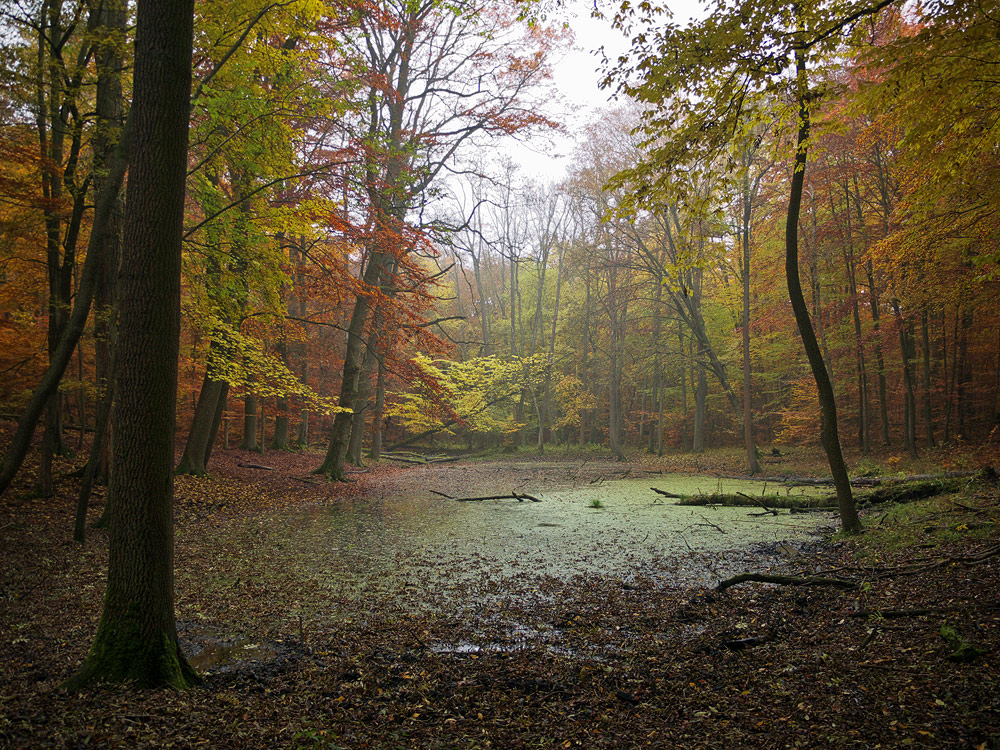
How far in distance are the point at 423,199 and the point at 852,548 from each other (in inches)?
422

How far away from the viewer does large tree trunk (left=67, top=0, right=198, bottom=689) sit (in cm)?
321

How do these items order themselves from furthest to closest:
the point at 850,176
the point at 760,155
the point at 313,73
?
1. the point at 760,155
2. the point at 850,176
3. the point at 313,73

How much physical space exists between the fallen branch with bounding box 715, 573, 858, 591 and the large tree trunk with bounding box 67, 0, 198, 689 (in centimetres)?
458

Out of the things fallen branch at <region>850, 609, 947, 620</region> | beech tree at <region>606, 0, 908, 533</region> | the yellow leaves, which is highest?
beech tree at <region>606, 0, 908, 533</region>

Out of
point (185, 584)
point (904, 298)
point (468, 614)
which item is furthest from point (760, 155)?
point (185, 584)

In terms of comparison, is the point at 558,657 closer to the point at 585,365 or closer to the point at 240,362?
the point at 240,362

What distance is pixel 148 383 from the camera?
3.24 m

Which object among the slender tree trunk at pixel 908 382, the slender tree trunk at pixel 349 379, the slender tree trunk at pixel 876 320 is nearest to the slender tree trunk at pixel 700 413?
the slender tree trunk at pixel 876 320

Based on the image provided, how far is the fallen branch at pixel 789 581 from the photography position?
15.6ft

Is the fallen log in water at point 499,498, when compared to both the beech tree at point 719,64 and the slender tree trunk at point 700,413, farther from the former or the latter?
the slender tree trunk at point 700,413

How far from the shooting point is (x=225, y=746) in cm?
262

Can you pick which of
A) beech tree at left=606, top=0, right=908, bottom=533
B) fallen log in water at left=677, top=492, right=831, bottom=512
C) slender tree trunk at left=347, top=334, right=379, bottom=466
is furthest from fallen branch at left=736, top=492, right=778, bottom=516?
slender tree trunk at left=347, top=334, right=379, bottom=466

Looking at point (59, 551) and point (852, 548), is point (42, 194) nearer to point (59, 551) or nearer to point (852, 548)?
point (59, 551)

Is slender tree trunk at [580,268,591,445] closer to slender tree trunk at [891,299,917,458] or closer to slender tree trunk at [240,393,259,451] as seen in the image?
slender tree trunk at [891,299,917,458]
